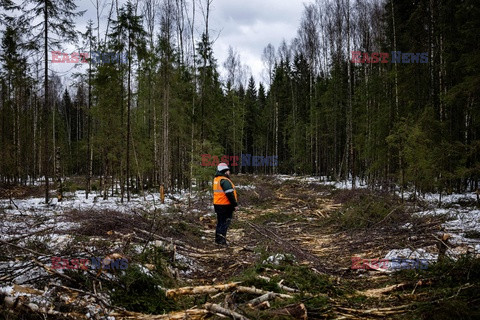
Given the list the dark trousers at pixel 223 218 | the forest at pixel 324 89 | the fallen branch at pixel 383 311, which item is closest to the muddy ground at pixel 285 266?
the fallen branch at pixel 383 311

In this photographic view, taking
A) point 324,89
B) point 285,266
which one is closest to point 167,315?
point 285,266

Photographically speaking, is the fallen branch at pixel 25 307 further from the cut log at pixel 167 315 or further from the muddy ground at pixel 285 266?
the cut log at pixel 167 315

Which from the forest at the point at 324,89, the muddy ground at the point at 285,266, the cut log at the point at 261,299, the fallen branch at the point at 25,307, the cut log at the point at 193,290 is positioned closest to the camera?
the fallen branch at the point at 25,307

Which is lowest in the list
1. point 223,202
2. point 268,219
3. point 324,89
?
point 268,219

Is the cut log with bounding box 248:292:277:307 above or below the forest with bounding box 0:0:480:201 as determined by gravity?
below

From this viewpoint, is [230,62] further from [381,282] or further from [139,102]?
[381,282]

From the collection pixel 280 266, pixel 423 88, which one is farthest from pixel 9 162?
pixel 423 88

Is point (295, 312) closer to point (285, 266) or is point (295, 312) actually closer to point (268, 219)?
point (285, 266)

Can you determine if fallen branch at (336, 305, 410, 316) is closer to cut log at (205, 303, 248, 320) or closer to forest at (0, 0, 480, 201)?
cut log at (205, 303, 248, 320)

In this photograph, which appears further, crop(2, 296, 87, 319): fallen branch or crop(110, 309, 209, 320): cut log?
crop(110, 309, 209, 320): cut log

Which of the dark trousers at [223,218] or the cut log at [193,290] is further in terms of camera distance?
the dark trousers at [223,218]

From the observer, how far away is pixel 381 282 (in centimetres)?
470

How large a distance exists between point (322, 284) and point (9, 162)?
81.1 feet

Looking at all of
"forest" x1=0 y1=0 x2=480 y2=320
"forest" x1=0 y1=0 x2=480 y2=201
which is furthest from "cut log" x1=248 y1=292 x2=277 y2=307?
"forest" x1=0 y1=0 x2=480 y2=201
